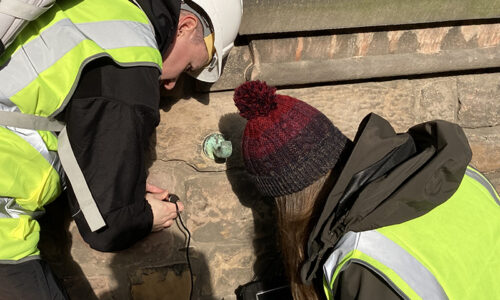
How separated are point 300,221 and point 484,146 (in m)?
1.54

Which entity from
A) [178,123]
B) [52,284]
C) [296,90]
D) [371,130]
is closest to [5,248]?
[52,284]

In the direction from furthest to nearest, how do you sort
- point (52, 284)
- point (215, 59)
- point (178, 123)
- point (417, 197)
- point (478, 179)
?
point (178, 123)
point (215, 59)
point (52, 284)
point (478, 179)
point (417, 197)

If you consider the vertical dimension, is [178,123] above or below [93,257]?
above

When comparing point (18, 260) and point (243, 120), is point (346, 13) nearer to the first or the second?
point (243, 120)

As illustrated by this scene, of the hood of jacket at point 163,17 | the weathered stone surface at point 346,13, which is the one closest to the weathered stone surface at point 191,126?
the weathered stone surface at point 346,13

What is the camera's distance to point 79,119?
1513mm

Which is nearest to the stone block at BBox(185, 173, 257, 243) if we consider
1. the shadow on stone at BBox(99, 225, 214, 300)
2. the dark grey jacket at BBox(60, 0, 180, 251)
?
the shadow on stone at BBox(99, 225, 214, 300)

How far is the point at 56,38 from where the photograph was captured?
1472 millimetres

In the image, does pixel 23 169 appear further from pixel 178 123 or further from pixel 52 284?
pixel 178 123

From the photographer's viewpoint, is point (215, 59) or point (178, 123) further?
point (178, 123)

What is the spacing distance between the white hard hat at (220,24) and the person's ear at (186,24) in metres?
0.05

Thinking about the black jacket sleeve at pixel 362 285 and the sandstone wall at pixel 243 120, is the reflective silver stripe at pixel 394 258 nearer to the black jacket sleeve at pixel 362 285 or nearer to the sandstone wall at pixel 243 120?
the black jacket sleeve at pixel 362 285

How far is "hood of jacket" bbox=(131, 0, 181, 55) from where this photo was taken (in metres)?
1.72

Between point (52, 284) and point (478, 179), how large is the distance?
1.59 metres
